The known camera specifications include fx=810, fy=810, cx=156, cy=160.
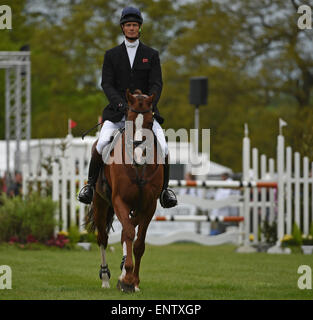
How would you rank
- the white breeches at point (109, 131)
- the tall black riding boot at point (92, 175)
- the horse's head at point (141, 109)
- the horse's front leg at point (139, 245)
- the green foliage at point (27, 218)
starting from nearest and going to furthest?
the horse's head at point (141, 109) → the horse's front leg at point (139, 245) → the white breeches at point (109, 131) → the tall black riding boot at point (92, 175) → the green foliage at point (27, 218)

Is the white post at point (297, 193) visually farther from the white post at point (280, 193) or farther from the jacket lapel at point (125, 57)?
the jacket lapel at point (125, 57)

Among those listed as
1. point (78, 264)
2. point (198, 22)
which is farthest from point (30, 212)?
point (198, 22)

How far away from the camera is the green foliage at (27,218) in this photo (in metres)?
16.5

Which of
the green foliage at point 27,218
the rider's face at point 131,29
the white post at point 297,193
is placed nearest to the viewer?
the rider's face at point 131,29

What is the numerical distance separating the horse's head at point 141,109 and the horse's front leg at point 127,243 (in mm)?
1024

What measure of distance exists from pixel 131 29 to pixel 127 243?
2649 mm

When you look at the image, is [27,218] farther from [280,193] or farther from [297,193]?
[297,193]

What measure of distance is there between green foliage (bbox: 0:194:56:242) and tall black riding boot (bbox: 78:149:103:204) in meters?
6.13

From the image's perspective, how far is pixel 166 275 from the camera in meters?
11.7

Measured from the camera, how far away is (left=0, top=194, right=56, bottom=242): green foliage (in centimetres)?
1650

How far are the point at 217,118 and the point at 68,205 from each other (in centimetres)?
2520

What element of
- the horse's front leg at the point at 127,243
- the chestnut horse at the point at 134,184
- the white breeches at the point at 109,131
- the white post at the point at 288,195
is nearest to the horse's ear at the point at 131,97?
the chestnut horse at the point at 134,184

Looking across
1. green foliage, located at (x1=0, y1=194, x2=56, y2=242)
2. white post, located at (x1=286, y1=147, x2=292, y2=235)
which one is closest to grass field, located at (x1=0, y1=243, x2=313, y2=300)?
green foliage, located at (x1=0, y1=194, x2=56, y2=242)
